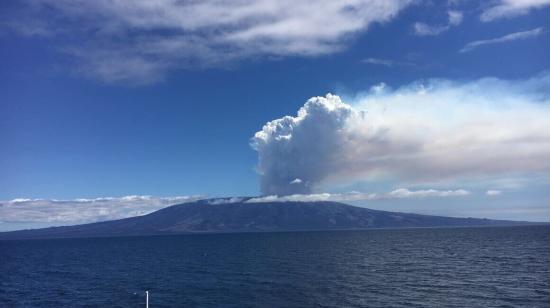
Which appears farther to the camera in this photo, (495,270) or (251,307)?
(495,270)

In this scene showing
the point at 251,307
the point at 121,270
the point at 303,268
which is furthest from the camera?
the point at 121,270

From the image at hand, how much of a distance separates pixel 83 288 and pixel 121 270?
149ft

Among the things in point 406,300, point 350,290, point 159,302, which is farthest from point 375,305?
point 159,302

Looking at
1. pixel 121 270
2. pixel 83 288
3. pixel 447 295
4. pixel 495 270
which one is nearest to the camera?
pixel 447 295

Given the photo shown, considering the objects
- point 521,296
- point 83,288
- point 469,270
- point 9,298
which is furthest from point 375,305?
point 9,298

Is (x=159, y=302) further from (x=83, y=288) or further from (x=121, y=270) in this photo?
(x=121, y=270)

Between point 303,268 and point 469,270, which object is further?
point 303,268

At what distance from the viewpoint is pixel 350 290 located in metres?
106

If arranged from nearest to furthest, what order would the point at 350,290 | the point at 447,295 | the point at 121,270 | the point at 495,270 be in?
the point at 447,295 → the point at 350,290 → the point at 495,270 → the point at 121,270

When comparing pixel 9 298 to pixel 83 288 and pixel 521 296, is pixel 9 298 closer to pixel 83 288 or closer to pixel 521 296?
pixel 83 288

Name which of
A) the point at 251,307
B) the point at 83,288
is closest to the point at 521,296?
the point at 251,307

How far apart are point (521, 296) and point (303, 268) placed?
73637 millimetres

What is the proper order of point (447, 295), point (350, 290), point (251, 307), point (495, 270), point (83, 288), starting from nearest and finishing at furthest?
point (251, 307) → point (447, 295) → point (350, 290) → point (83, 288) → point (495, 270)

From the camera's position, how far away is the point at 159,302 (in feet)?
322
